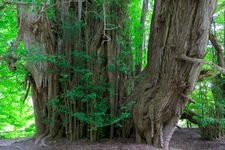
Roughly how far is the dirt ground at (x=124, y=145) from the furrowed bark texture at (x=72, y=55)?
0.63 feet

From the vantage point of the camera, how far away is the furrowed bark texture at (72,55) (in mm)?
4258

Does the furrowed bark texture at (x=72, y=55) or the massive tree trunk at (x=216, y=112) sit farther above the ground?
the furrowed bark texture at (x=72, y=55)

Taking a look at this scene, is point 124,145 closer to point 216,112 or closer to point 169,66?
point 169,66

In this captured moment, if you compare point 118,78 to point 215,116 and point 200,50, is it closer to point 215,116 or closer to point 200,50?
point 200,50

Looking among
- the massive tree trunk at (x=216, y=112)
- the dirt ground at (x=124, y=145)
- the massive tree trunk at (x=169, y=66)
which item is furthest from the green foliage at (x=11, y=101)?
the massive tree trunk at (x=216, y=112)

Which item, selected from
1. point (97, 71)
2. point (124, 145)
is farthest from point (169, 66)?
point (124, 145)

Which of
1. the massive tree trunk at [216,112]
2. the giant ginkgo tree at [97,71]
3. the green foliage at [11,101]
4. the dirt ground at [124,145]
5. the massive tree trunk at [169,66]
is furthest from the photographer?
the green foliage at [11,101]

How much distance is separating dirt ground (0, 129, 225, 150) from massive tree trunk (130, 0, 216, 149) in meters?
0.32

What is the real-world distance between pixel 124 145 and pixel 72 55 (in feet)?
5.59

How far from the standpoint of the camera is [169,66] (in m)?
3.52

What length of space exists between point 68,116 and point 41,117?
2.27 ft

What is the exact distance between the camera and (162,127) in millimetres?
4020

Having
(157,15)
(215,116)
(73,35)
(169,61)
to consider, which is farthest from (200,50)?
(215,116)

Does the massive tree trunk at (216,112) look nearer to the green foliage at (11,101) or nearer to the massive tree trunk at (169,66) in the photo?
the massive tree trunk at (169,66)
